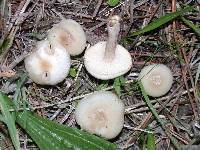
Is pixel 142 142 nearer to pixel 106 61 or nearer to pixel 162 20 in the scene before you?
pixel 106 61

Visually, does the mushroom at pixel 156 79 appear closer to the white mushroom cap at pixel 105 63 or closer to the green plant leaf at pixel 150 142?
the white mushroom cap at pixel 105 63

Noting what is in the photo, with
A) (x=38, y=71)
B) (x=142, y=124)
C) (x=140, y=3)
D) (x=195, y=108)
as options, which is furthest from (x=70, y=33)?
(x=195, y=108)

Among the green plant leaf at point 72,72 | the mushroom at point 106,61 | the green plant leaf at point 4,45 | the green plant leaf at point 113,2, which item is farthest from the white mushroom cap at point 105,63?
the green plant leaf at point 4,45

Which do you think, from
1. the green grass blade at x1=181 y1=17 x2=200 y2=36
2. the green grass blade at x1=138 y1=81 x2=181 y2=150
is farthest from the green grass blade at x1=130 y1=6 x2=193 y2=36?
the green grass blade at x1=138 y1=81 x2=181 y2=150

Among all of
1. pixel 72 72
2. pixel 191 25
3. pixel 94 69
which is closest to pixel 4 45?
pixel 72 72

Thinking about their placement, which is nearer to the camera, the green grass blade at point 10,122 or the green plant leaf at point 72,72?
the green grass blade at point 10,122

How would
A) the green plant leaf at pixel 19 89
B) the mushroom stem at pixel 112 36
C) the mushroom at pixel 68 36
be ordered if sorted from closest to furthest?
the mushroom stem at pixel 112 36 → the green plant leaf at pixel 19 89 → the mushroom at pixel 68 36
